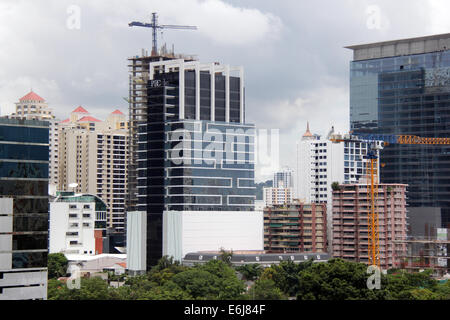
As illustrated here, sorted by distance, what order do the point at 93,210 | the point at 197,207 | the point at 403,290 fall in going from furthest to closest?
the point at 93,210 < the point at 197,207 < the point at 403,290

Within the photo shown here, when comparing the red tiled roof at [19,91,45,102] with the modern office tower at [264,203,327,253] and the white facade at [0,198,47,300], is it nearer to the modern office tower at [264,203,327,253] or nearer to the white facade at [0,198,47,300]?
the modern office tower at [264,203,327,253]

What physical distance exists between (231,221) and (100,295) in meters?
37.6

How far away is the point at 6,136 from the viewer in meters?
41.4

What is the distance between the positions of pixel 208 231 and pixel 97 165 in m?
38.5

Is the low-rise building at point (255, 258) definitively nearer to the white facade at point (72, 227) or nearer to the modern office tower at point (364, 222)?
the modern office tower at point (364, 222)

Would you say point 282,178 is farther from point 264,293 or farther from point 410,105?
point 264,293

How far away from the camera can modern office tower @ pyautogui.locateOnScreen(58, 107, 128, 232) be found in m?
111

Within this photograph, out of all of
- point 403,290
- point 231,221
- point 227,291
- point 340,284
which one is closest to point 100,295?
point 227,291

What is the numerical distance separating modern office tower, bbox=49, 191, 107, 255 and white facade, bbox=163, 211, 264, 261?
1147 cm

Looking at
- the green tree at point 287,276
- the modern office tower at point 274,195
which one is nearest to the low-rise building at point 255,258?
the green tree at point 287,276

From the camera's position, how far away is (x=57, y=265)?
2815 inches

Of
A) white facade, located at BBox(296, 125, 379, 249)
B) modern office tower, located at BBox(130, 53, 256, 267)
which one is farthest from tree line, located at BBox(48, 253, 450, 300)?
white facade, located at BBox(296, 125, 379, 249)

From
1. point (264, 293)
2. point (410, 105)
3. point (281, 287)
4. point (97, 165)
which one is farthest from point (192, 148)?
point (264, 293)
